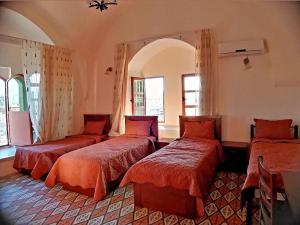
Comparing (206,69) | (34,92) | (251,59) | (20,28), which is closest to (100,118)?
(34,92)

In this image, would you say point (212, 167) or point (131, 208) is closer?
point (131, 208)

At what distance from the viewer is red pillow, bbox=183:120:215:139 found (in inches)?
144

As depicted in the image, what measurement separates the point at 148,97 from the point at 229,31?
2.76m

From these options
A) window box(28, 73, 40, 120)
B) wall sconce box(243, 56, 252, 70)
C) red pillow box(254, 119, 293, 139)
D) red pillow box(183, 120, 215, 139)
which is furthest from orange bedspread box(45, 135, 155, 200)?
wall sconce box(243, 56, 252, 70)

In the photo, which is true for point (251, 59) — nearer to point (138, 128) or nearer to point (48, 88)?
point (138, 128)

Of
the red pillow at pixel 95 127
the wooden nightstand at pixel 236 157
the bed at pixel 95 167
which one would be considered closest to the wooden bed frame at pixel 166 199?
the bed at pixel 95 167

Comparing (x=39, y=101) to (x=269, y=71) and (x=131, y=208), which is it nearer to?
(x=131, y=208)

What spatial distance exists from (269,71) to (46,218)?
3.69 meters

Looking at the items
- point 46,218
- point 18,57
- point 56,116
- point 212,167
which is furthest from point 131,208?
point 18,57

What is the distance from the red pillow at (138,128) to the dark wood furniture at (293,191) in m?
2.82

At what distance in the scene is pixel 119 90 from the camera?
4715 millimetres

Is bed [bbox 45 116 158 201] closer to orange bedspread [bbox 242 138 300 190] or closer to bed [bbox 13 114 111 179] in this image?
bed [bbox 13 114 111 179]

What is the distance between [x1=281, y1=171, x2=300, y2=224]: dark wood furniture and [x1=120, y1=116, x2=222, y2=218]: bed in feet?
2.81

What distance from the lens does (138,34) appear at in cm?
453
